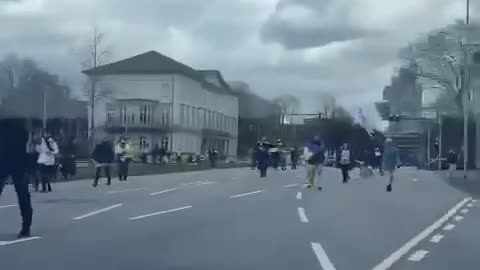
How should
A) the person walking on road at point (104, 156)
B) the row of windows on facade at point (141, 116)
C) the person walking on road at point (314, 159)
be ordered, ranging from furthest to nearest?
the row of windows on facade at point (141, 116) < the person walking on road at point (104, 156) < the person walking on road at point (314, 159)

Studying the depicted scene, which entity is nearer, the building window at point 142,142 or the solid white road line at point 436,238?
the solid white road line at point 436,238

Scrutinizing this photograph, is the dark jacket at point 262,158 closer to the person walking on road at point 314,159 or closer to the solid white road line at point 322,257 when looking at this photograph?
the person walking on road at point 314,159

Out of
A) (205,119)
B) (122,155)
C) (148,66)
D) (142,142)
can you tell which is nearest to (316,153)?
(205,119)

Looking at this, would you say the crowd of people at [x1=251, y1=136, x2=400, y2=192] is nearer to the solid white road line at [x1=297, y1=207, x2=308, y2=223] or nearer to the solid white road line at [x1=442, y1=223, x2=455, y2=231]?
the solid white road line at [x1=297, y1=207, x2=308, y2=223]

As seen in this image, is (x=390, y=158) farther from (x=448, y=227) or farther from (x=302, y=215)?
(x=448, y=227)

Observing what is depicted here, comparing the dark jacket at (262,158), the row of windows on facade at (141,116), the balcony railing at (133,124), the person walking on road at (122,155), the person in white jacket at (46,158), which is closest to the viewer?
the person in white jacket at (46,158)

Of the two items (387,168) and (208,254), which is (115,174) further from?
(208,254)

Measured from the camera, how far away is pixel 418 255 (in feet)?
34.6

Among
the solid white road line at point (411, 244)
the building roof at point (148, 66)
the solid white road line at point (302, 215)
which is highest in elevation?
the building roof at point (148, 66)

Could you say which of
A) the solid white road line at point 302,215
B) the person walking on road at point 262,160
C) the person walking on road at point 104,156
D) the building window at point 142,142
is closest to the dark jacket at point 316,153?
the person walking on road at point 262,160

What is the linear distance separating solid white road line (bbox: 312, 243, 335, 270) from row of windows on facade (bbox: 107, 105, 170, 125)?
65.0 feet

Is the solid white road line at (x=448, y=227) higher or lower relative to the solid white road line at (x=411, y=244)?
lower

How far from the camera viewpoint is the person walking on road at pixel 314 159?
81.9 feet

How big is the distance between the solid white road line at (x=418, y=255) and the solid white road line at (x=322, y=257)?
3.40ft
